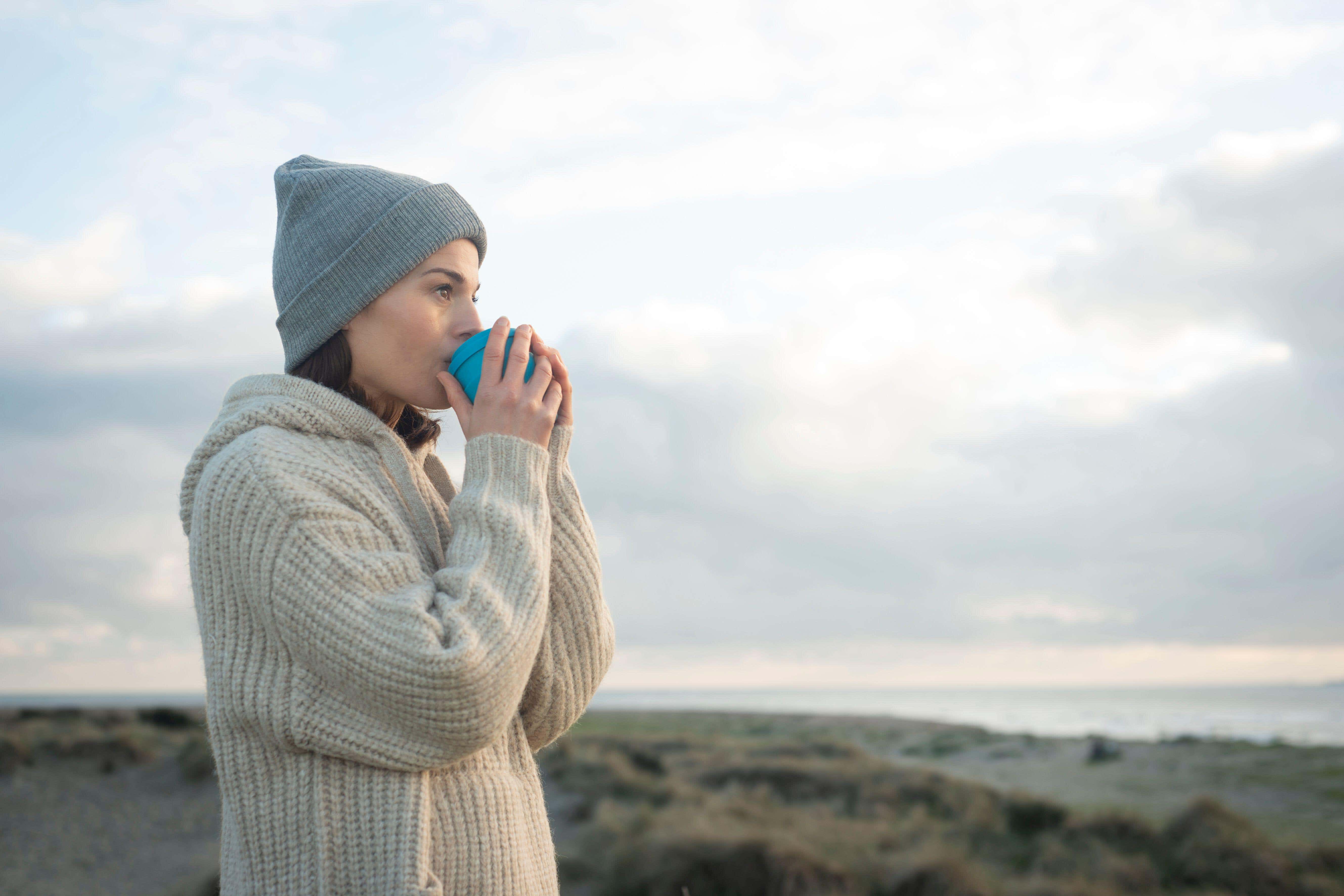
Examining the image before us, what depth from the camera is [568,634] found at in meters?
1.84

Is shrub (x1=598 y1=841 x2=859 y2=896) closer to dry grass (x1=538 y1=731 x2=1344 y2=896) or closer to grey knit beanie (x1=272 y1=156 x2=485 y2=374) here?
dry grass (x1=538 y1=731 x2=1344 y2=896)

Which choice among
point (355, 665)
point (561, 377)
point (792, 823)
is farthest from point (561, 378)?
point (792, 823)

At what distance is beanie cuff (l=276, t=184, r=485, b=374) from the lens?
1880 mm

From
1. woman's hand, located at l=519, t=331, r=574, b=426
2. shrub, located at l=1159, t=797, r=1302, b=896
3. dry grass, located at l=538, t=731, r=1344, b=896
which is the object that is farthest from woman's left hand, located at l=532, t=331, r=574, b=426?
shrub, located at l=1159, t=797, r=1302, b=896

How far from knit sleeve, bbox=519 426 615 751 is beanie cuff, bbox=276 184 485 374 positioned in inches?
19.2

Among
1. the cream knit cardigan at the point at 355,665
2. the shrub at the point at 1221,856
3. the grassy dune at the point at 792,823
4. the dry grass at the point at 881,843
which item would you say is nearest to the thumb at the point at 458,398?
the cream knit cardigan at the point at 355,665

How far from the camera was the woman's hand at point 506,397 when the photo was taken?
1814 millimetres

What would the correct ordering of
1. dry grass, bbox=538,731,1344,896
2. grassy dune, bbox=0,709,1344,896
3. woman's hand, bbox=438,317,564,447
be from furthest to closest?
1. grassy dune, bbox=0,709,1344,896
2. dry grass, bbox=538,731,1344,896
3. woman's hand, bbox=438,317,564,447

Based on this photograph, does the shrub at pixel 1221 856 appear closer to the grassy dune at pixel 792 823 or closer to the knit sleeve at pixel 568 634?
the grassy dune at pixel 792 823

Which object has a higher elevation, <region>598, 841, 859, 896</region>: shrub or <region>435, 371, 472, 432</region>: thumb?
<region>435, 371, 472, 432</region>: thumb

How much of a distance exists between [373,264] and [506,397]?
38 cm

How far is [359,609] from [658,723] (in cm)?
4854

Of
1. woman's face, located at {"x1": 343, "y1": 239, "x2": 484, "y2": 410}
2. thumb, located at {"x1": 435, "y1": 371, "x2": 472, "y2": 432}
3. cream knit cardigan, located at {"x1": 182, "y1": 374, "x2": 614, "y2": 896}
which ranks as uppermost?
woman's face, located at {"x1": 343, "y1": 239, "x2": 484, "y2": 410}

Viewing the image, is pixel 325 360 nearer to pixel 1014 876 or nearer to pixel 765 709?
pixel 1014 876
